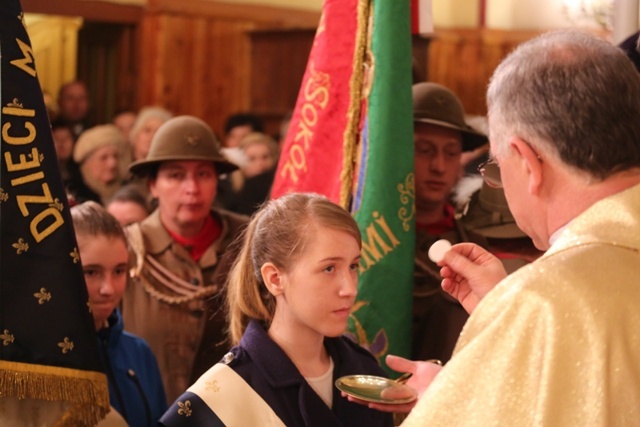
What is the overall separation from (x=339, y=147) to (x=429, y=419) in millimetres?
1687

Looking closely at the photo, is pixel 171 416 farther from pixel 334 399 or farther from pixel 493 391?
pixel 493 391

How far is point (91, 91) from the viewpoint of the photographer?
34.5ft

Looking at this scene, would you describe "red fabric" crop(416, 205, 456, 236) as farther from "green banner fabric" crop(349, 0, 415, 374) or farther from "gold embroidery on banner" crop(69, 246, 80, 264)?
"gold embroidery on banner" crop(69, 246, 80, 264)

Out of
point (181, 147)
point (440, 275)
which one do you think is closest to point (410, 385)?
point (440, 275)

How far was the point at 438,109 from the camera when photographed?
140 inches

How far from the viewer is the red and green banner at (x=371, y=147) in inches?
122

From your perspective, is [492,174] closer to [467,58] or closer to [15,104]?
[15,104]

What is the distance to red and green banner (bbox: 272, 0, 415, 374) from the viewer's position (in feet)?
10.1

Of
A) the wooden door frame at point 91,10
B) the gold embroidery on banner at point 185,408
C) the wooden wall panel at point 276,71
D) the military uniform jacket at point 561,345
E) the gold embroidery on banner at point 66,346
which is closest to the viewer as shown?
the military uniform jacket at point 561,345

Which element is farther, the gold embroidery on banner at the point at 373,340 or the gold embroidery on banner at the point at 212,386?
the gold embroidery on banner at the point at 373,340

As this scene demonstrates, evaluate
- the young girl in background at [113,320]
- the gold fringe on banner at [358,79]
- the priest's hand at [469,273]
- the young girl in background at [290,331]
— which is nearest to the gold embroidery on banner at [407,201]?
the gold fringe on banner at [358,79]

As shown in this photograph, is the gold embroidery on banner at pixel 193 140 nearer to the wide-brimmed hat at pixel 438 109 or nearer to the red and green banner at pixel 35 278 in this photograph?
the wide-brimmed hat at pixel 438 109

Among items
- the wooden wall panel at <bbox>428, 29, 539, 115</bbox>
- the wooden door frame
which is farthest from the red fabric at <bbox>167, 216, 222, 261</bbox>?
the wooden wall panel at <bbox>428, 29, 539, 115</bbox>

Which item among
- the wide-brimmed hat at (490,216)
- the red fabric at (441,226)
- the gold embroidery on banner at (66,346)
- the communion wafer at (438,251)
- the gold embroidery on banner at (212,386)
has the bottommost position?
the gold embroidery on banner at (212,386)
